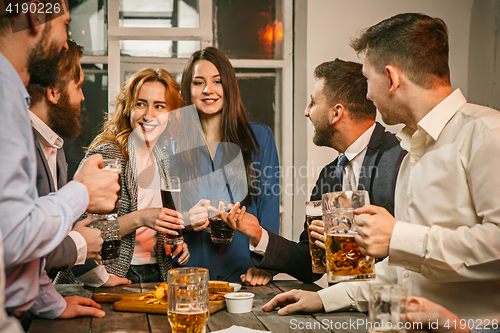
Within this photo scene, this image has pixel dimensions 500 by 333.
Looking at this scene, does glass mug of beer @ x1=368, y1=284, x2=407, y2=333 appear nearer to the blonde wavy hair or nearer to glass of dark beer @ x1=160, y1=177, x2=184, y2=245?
glass of dark beer @ x1=160, y1=177, x2=184, y2=245

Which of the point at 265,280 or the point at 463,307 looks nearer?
the point at 463,307

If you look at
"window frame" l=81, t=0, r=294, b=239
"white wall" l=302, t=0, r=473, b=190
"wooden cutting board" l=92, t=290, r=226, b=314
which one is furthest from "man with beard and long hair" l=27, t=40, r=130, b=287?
"white wall" l=302, t=0, r=473, b=190

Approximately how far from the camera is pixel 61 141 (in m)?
1.80

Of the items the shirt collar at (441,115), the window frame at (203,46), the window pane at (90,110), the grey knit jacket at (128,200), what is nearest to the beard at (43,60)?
the grey knit jacket at (128,200)

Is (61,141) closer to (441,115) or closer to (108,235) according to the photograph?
(108,235)

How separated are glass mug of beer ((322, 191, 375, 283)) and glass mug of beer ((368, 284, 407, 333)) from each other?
1.08 ft

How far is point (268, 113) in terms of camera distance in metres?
3.87

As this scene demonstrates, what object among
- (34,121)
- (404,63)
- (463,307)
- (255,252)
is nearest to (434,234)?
(463,307)

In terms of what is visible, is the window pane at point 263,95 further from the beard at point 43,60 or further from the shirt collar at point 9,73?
the shirt collar at point 9,73

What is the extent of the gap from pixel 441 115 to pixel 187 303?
1.02 meters

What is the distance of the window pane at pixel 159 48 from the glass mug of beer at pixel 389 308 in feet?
10.7

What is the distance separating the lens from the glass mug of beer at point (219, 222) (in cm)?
184

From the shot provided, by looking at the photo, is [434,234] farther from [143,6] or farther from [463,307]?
[143,6]

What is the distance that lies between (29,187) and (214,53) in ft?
5.96
